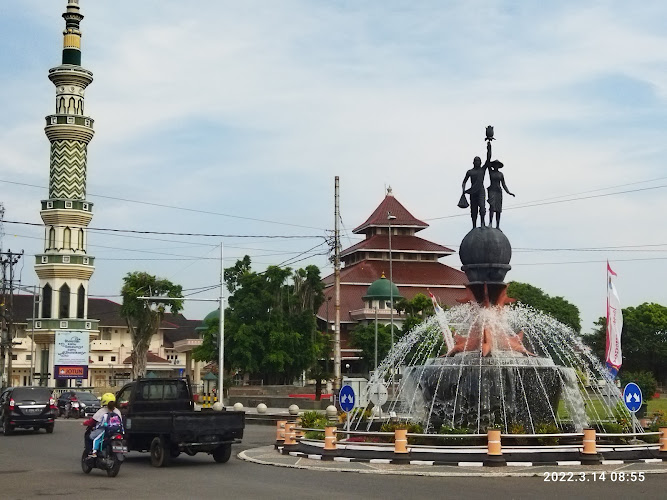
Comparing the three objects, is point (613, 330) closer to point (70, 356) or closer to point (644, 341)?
point (70, 356)

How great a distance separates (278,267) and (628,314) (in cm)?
4441

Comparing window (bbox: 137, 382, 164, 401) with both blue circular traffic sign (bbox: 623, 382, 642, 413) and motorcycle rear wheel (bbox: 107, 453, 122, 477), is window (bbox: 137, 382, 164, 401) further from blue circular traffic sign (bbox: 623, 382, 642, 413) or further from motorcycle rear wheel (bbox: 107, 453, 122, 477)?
blue circular traffic sign (bbox: 623, 382, 642, 413)

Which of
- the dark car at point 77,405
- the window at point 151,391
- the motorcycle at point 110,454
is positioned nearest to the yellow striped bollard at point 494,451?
the motorcycle at point 110,454

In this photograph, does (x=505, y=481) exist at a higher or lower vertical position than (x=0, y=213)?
lower

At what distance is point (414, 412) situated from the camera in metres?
23.4

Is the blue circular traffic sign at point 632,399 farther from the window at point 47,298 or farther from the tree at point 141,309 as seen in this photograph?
the window at point 47,298

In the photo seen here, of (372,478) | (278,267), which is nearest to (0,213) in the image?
(278,267)

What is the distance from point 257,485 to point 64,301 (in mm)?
68533

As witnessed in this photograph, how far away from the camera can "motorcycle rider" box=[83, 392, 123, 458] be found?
57.8 feet

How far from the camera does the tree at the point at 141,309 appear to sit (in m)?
75.6

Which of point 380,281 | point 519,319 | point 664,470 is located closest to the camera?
point 664,470

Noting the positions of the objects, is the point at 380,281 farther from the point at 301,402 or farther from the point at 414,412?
the point at 414,412

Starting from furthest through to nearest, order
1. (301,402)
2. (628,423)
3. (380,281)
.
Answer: (380,281) < (301,402) < (628,423)

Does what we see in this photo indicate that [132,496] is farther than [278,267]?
No
